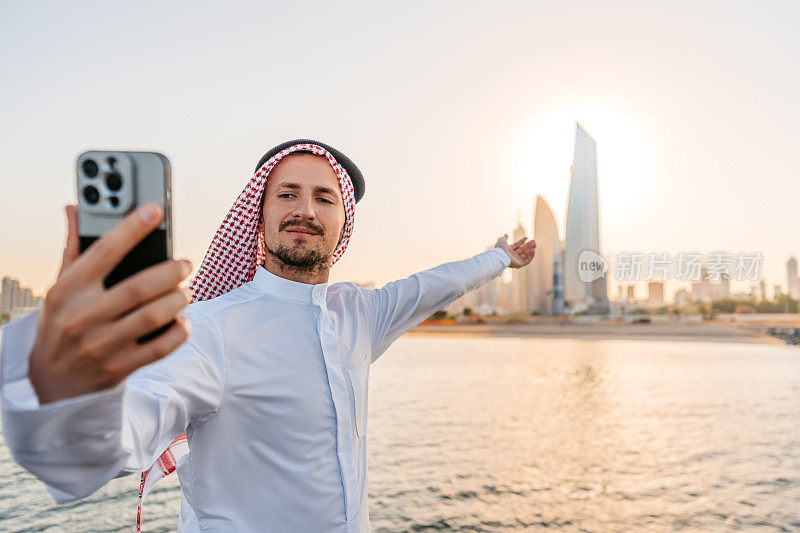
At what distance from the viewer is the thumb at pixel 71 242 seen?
2.27 feet

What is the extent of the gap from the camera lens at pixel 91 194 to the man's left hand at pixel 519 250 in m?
2.34

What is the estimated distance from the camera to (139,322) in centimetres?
65

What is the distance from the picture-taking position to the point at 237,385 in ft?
5.28

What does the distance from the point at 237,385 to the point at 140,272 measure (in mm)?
1017

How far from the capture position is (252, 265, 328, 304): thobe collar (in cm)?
195

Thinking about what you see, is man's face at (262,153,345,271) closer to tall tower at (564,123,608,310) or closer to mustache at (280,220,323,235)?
mustache at (280,220,323,235)

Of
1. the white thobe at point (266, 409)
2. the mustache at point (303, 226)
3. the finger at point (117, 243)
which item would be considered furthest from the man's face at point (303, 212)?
the finger at point (117, 243)

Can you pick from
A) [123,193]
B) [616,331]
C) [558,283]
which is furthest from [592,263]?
[123,193]

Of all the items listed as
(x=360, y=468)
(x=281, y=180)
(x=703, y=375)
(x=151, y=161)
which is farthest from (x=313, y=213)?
(x=703, y=375)

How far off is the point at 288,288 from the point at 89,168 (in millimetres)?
1229

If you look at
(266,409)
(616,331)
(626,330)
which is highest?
A: (266,409)

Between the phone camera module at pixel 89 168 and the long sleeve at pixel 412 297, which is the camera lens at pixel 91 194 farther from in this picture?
the long sleeve at pixel 412 297

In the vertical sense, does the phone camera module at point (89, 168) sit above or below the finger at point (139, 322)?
above

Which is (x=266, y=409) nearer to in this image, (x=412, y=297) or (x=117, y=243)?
(x=412, y=297)
